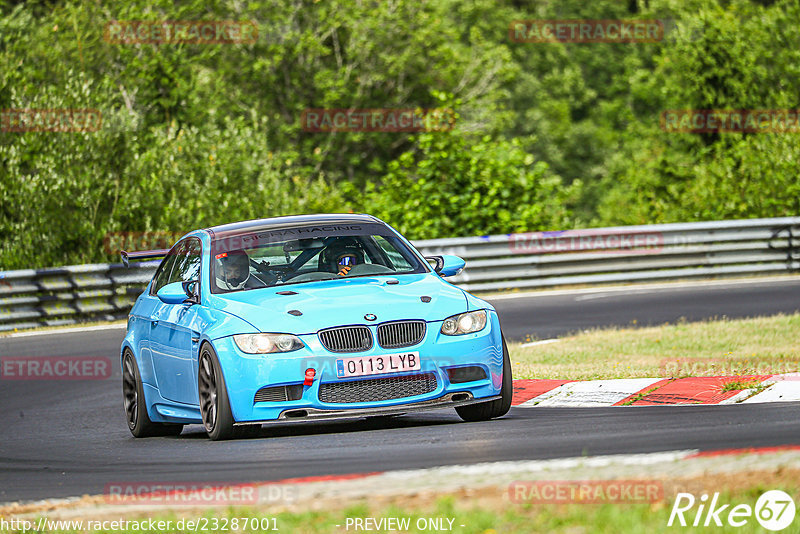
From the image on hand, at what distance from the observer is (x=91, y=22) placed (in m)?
35.7

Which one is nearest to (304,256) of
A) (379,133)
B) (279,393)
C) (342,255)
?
(342,255)

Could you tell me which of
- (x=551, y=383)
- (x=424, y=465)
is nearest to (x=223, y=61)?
(x=551, y=383)

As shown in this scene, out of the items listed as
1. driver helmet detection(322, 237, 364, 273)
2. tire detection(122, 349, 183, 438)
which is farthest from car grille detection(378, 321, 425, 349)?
tire detection(122, 349, 183, 438)

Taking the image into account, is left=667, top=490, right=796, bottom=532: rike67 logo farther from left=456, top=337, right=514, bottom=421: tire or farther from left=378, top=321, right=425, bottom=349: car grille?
left=456, top=337, right=514, bottom=421: tire

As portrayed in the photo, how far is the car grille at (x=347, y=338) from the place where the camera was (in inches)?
318

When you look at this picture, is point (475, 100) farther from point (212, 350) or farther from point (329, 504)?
point (329, 504)

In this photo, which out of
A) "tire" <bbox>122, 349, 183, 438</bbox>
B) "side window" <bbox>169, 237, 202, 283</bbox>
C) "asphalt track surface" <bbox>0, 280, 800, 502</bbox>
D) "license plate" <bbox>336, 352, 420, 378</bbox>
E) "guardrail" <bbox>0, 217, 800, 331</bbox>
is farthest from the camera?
"guardrail" <bbox>0, 217, 800, 331</bbox>

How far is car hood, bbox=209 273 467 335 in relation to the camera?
26.7ft

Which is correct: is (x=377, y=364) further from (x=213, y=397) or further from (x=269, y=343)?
(x=213, y=397)

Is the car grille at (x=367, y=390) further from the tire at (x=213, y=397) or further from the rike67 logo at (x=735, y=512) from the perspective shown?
the rike67 logo at (x=735, y=512)

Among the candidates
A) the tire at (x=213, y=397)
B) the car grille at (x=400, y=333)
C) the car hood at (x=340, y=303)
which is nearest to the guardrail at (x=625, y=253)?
the car hood at (x=340, y=303)

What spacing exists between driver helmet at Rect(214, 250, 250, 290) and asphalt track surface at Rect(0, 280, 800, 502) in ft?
3.38

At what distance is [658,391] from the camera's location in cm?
967

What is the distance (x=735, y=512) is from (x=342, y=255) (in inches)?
195
